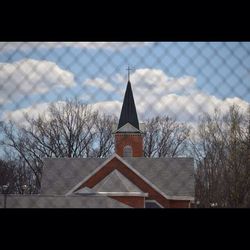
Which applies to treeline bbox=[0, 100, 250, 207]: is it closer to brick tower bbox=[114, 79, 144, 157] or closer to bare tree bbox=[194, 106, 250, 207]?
bare tree bbox=[194, 106, 250, 207]

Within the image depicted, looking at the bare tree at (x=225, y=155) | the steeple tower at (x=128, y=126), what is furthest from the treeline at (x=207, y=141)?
the steeple tower at (x=128, y=126)

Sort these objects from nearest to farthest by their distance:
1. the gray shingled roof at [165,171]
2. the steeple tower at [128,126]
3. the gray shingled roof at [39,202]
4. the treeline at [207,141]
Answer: the gray shingled roof at [39,202] < the steeple tower at [128,126] < the treeline at [207,141] < the gray shingled roof at [165,171]

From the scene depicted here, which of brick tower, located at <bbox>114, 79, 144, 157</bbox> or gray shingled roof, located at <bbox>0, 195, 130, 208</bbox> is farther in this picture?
brick tower, located at <bbox>114, 79, 144, 157</bbox>

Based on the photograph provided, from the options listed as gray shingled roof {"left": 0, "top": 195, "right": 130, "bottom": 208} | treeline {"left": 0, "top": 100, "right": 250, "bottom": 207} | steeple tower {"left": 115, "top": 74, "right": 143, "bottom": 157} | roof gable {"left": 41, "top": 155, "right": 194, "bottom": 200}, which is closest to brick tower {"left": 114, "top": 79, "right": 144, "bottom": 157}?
steeple tower {"left": 115, "top": 74, "right": 143, "bottom": 157}

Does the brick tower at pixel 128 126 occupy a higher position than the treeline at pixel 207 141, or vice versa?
the brick tower at pixel 128 126

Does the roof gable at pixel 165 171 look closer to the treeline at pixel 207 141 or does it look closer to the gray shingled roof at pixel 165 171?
the gray shingled roof at pixel 165 171

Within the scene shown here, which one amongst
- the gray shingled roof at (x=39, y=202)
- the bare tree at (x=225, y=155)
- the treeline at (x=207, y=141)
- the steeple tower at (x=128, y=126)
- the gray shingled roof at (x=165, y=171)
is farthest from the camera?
the gray shingled roof at (x=165, y=171)

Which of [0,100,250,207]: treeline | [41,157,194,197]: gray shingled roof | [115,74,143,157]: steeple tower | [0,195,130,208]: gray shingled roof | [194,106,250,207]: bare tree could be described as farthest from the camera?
[41,157,194,197]: gray shingled roof

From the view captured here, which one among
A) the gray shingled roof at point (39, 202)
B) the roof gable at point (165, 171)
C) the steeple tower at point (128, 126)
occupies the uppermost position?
the steeple tower at point (128, 126)

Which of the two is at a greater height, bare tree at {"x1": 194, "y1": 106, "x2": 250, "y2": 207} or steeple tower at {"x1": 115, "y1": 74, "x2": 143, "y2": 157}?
steeple tower at {"x1": 115, "y1": 74, "x2": 143, "y2": 157}

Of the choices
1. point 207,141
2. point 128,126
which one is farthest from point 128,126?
point 207,141

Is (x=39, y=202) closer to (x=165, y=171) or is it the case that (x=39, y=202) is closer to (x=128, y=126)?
(x=165, y=171)

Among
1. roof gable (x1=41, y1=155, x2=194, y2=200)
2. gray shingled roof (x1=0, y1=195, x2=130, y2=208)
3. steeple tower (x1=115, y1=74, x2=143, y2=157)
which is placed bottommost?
gray shingled roof (x1=0, y1=195, x2=130, y2=208)

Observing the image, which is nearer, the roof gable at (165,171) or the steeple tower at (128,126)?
the steeple tower at (128,126)
